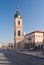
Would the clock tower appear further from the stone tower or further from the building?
the building

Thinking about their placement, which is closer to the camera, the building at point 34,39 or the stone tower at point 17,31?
the building at point 34,39

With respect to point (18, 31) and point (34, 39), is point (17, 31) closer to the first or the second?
point (18, 31)

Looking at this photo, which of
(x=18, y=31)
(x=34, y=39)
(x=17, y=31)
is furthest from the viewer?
(x=18, y=31)

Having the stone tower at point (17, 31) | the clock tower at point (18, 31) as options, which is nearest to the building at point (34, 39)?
the clock tower at point (18, 31)

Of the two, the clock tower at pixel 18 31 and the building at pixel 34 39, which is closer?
the building at pixel 34 39

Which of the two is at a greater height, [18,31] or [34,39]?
[18,31]

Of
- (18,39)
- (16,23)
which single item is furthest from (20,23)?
(18,39)

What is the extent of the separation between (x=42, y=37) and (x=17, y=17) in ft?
64.6

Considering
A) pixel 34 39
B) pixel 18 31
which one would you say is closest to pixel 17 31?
pixel 18 31

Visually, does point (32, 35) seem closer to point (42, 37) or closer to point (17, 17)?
point (42, 37)

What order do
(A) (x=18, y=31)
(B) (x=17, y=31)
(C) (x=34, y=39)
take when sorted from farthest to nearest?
(A) (x=18, y=31) → (B) (x=17, y=31) → (C) (x=34, y=39)

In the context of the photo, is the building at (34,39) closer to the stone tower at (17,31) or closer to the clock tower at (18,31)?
the clock tower at (18,31)

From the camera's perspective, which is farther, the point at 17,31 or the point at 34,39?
the point at 17,31

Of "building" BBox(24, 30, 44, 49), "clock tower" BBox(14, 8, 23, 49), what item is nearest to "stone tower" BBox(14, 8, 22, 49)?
"clock tower" BBox(14, 8, 23, 49)
